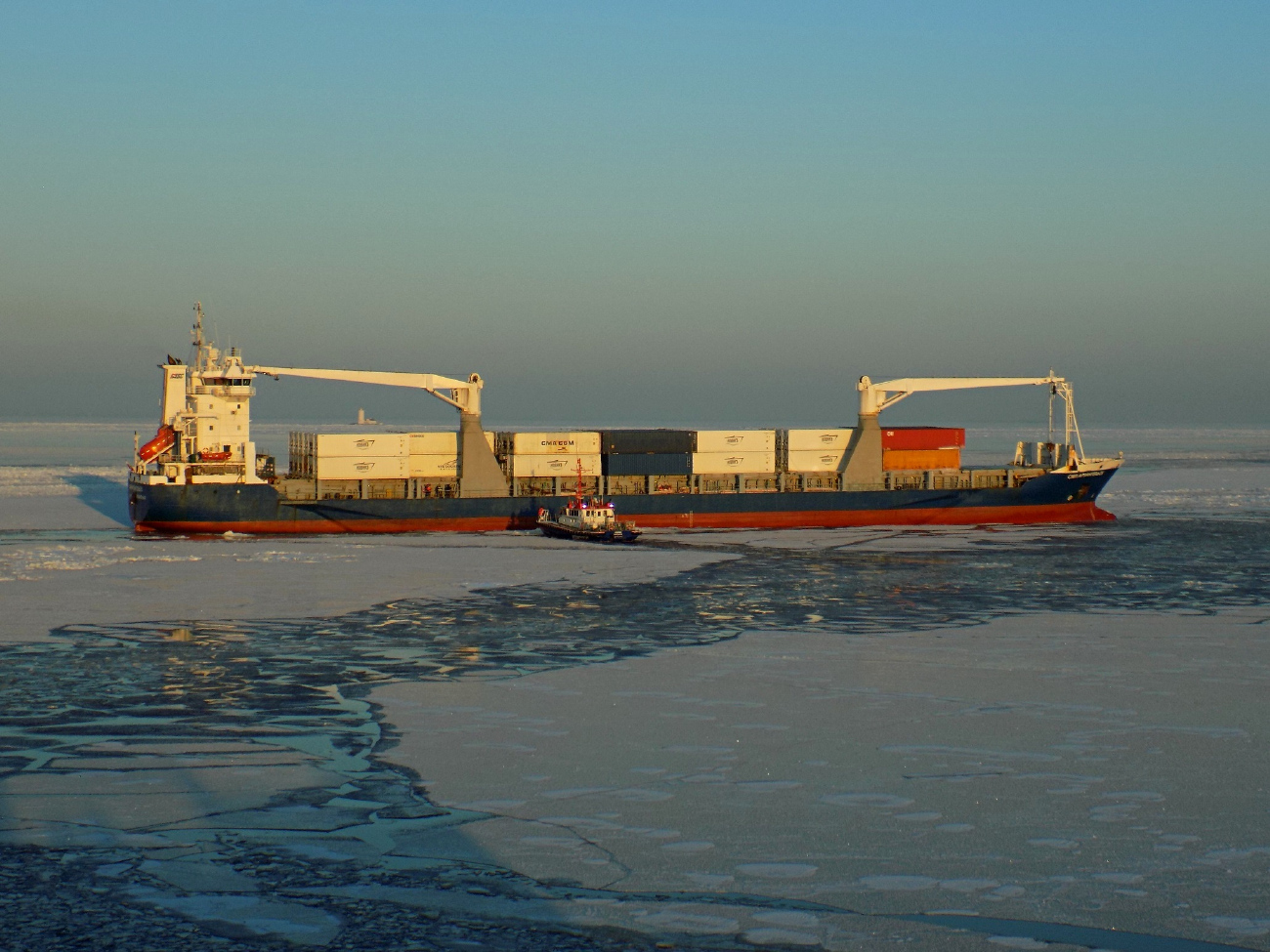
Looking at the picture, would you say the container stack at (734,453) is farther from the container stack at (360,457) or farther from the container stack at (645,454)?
the container stack at (360,457)

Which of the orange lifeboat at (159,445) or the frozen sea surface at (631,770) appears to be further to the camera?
the orange lifeboat at (159,445)

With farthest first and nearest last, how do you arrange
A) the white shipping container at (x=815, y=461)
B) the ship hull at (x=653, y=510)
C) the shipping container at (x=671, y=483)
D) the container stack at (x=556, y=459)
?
the white shipping container at (x=815, y=461) < the shipping container at (x=671, y=483) < the container stack at (x=556, y=459) < the ship hull at (x=653, y=510)

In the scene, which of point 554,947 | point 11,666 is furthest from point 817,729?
point 11,666

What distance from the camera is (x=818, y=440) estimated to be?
63.9 m

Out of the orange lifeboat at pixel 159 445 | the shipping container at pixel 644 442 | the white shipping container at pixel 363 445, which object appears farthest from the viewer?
the shipping container at pixel 644 442

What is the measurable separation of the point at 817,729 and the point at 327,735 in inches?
278

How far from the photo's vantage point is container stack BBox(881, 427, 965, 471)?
64812mm

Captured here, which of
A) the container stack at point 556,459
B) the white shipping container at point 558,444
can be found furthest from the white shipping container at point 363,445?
the white shipping container at point 558,444

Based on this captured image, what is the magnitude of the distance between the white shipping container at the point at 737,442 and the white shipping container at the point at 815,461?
140 centimetres

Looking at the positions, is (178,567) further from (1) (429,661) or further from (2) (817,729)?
(2) (817,729)

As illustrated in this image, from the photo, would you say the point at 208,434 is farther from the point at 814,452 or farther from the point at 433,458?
the point at 814,452

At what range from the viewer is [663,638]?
25922 millimetres

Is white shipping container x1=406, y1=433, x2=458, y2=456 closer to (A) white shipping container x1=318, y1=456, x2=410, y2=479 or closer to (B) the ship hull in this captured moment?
(A) white shipping container x1=318, y1=456, x2=410, y2=479

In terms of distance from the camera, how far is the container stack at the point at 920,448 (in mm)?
64812
